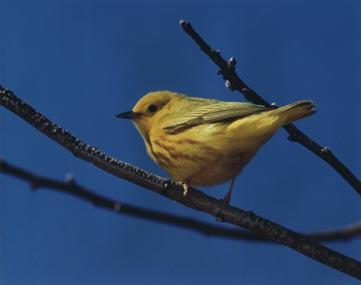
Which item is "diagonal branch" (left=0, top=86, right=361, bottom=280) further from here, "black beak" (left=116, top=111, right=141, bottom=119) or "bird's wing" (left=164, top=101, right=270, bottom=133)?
"black beak" (left=116, top=111, right=141, bottom=119)

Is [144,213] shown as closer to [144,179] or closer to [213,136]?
[144,179]

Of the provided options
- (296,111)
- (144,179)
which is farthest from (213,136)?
(144,179)

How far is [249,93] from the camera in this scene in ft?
6.21

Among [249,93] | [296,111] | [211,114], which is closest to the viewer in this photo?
[249,93]

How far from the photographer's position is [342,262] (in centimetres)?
197

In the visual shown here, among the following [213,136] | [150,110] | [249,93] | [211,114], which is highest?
[150,110]

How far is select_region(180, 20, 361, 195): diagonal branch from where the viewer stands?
1.81 meters

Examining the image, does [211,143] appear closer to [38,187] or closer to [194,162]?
[194,162]

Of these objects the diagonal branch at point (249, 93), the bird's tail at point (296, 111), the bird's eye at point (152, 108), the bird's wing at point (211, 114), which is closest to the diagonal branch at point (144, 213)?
the diagonal branch at point (249, 93)

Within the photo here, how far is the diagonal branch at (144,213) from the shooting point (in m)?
2.12

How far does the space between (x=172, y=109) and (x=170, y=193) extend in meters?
1.62

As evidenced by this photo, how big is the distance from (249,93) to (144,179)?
56 centimetres

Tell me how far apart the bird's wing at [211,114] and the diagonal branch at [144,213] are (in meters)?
0.70

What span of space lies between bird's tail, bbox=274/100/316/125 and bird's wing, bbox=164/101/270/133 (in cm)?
Result: 26
